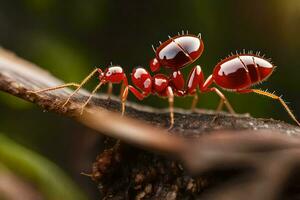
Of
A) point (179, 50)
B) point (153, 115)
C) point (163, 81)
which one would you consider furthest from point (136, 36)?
point (153, 115)

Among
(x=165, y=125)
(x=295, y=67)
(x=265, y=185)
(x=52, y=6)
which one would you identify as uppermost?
(x=52, y=6)

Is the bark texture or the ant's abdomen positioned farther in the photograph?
the ant's abdomen

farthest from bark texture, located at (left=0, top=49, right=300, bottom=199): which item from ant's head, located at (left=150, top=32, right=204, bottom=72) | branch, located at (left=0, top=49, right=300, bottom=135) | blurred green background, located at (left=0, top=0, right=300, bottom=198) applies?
blurred green background, located at (left=0, top=0, right=300, bottom=198)

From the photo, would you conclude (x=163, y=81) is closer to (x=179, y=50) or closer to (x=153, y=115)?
(x=179, y=50)

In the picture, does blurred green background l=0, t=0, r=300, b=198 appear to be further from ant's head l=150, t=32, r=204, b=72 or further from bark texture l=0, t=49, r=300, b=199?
bark texture l=0, t=49, r=300, b=199

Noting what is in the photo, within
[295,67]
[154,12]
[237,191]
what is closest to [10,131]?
[154,12]

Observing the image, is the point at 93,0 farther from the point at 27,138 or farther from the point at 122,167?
the point at 122,167

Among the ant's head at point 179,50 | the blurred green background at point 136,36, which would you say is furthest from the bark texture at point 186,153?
the blurred green background at point 136,36
